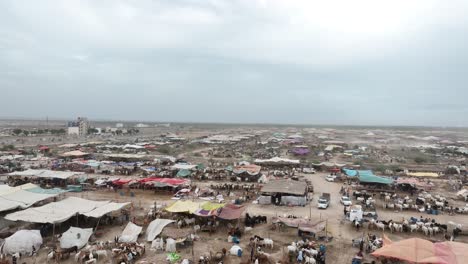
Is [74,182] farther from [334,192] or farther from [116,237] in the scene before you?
[334,192]

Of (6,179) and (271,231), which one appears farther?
(6,179)

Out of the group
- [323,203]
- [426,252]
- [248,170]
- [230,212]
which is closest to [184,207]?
[230,212]

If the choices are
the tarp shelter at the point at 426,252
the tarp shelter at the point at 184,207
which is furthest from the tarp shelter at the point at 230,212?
the tarp shelter at the point at 426,252

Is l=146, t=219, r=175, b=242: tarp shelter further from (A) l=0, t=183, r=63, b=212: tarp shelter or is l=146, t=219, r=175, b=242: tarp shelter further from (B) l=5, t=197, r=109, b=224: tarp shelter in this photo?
(A) l=0, t=183, r=63, b=212: tarp shelter

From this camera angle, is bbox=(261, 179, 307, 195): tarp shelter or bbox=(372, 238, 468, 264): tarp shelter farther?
bbox=(261, 179, 307, 195): tarp shelter

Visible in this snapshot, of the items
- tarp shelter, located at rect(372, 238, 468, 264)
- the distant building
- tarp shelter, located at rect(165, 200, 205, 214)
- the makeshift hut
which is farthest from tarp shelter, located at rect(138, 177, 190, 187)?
the distant building

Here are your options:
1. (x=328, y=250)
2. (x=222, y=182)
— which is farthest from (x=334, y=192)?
(x=328, y=250)
